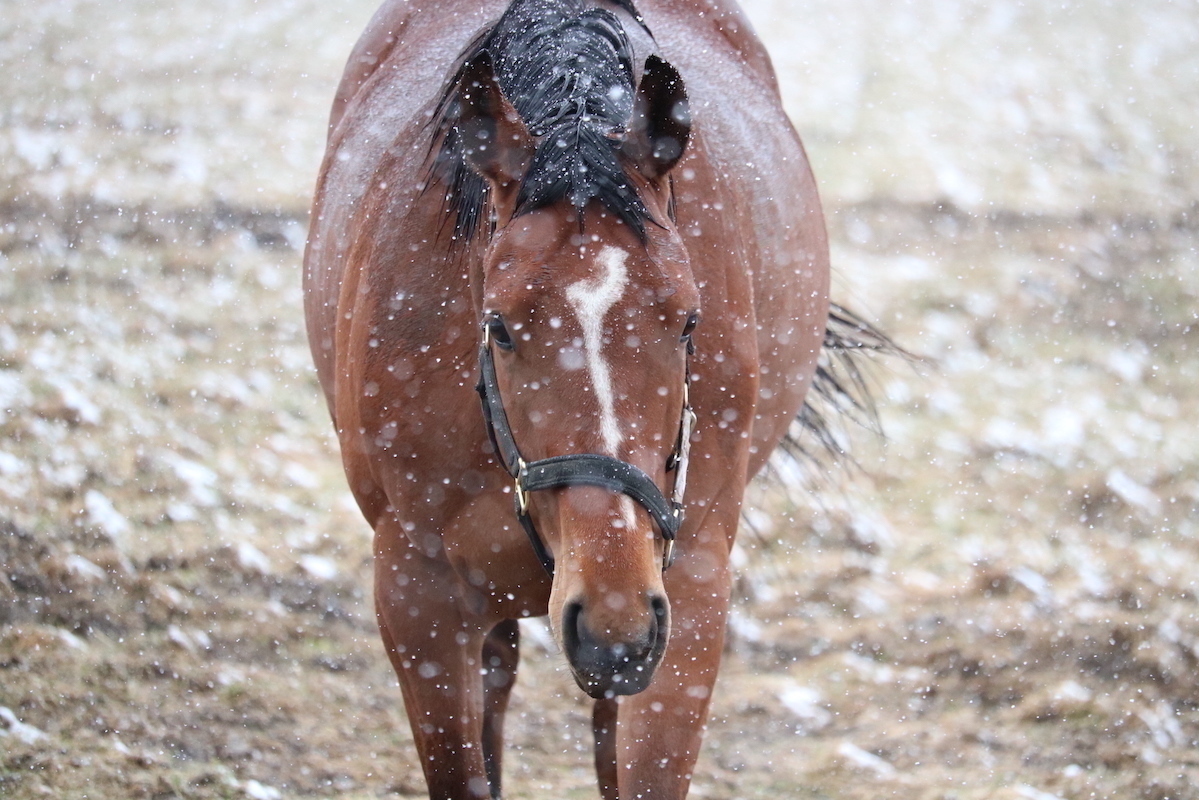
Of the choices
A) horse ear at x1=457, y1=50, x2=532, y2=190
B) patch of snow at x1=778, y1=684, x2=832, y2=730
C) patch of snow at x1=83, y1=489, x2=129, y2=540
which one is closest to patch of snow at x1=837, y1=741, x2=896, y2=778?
patch of snow at x1=778, y1=684, x2=832, y2=730

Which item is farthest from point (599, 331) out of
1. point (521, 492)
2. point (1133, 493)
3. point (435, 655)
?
point (1133, 493)

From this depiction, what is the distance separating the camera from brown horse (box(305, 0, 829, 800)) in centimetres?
214

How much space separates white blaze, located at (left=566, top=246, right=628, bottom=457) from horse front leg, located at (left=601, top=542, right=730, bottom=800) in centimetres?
68

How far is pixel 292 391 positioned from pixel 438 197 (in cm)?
405

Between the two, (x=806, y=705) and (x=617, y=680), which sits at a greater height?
(x=806, y=705)

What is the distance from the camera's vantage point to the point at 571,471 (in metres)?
2.12

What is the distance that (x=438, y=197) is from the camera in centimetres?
275

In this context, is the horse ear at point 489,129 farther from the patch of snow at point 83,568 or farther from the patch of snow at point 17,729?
the patch of snow at point 83,568

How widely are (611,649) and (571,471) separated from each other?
314 mm

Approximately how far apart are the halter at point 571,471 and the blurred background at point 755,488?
6.08ft

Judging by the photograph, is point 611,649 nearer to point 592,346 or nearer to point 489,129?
point 592,346

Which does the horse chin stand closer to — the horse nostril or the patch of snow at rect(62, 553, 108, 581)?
the horse nostril

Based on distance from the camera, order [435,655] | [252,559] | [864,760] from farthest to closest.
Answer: [252,559] < [864,760] < [435,655]

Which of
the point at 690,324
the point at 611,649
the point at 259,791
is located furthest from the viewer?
the point at 259,791
